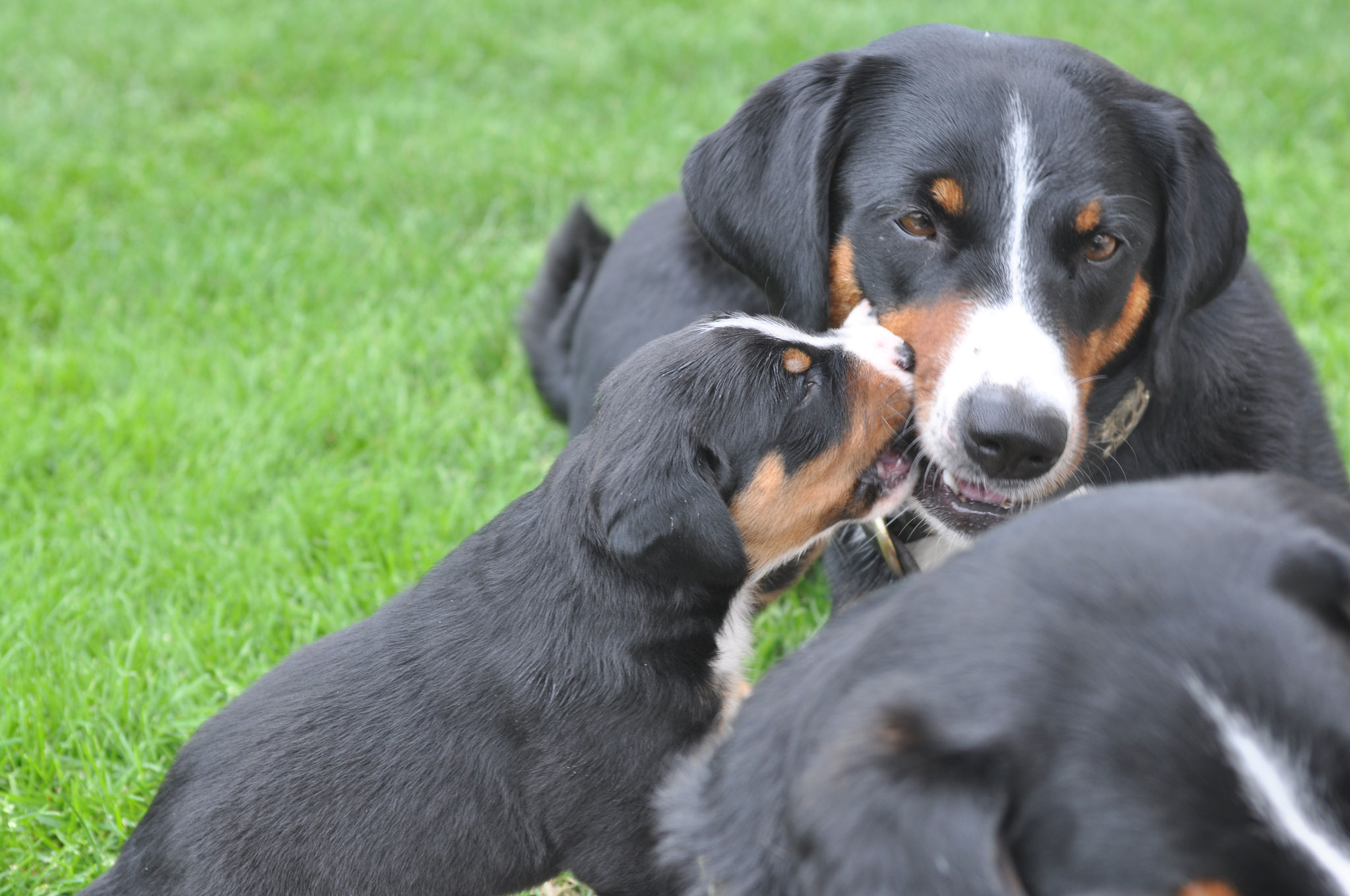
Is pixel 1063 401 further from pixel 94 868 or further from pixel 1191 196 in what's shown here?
pixel 94 868

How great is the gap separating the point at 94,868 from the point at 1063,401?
264cm

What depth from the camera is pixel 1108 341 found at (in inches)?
124

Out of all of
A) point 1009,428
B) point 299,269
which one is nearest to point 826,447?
point 1009,428

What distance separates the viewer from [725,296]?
3.96 metres

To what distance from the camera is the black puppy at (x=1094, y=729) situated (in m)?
1.49

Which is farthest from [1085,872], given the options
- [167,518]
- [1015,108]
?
[167,518]

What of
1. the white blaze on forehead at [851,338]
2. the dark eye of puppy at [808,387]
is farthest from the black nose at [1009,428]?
the dark eye of puppy at [808,387]

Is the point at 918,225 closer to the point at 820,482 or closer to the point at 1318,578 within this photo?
the point at 820,482

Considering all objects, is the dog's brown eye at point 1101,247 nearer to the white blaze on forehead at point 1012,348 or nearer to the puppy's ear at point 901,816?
the white blaze on forehead at point 1012,348

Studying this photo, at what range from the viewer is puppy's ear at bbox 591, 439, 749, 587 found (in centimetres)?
265

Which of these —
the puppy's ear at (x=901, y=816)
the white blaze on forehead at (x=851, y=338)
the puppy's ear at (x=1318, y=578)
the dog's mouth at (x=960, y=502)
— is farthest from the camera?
the dog's mouth at (x=960, y=502)

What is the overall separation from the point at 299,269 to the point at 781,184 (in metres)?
3.08

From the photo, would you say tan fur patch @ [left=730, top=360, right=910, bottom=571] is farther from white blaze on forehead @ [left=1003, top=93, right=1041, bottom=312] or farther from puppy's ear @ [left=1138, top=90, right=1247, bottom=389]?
puppy's ear @ [left=1138, top=90, right=1247, bottom=389]

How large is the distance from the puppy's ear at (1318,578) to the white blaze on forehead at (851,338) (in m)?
1.39
